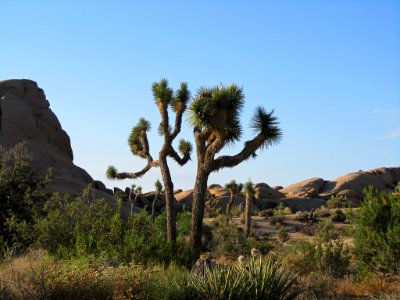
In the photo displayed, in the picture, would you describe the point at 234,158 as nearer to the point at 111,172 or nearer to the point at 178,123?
the point at 178,123

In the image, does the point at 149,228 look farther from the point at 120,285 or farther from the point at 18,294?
the point at 18,294

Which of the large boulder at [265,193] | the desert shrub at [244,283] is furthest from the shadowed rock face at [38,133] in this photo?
the desert shrub at [244,283]

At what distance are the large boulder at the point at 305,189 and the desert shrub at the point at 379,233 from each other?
43988 mm

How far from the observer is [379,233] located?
11969mm

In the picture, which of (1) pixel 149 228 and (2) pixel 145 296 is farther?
(1) pixel 149 228

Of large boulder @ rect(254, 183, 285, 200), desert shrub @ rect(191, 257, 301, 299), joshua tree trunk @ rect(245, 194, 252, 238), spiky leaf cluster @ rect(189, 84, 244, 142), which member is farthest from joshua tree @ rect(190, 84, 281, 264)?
large boulder @ rect(254, 183, 285, 200)

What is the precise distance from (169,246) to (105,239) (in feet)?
5.49

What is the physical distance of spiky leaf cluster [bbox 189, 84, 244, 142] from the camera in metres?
16.6

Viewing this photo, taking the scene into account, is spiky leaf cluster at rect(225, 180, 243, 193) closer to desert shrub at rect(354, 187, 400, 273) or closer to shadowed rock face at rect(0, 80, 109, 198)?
shadowed rock face at rect(0, 80, 109, 198)

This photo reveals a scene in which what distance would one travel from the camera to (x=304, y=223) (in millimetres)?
37156

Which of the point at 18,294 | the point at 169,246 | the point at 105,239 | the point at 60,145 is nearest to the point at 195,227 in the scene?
the point at 169,246

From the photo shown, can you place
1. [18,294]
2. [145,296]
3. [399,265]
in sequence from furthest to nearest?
[399,265] < [145,296] < [18,294]

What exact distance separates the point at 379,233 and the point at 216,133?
6185 mm

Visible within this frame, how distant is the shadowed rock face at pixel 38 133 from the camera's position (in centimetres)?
3291
